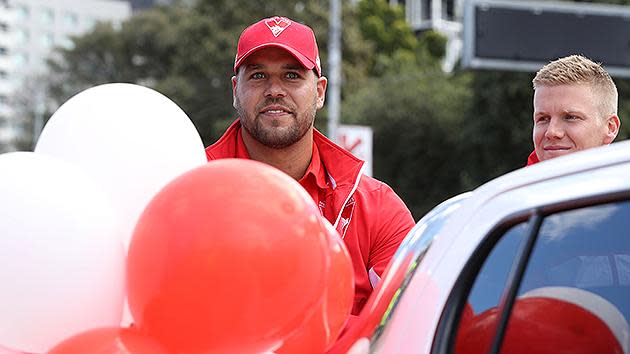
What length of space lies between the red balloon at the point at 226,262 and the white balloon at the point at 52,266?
0.15 metres

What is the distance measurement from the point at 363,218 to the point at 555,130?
2.22ft

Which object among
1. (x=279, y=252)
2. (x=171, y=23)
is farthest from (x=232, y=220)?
(x=171, y=23)

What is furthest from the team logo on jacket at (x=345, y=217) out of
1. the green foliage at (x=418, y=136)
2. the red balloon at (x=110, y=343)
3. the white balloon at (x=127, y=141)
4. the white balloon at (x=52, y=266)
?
the green foliage at (x=418, y=136)

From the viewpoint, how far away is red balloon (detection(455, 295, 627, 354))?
1866mm

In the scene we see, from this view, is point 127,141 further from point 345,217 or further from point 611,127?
point 611,127

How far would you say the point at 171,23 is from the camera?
52094mm

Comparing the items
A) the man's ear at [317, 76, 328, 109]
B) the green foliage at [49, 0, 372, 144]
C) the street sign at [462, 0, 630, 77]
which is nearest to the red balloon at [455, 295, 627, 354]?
the man's ear at [317, 76, 328, 109]

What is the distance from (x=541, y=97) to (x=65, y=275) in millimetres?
1809

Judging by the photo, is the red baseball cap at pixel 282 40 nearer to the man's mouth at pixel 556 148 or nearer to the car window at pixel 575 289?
the man's mouth at pixel 556 148

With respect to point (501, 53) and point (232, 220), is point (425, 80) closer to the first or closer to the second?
Answer: point (501, 53)

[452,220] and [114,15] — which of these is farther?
[114,15]

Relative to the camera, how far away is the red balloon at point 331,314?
2.15 metres

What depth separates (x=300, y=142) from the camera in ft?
11.6

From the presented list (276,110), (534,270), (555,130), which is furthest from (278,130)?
(534,270)
